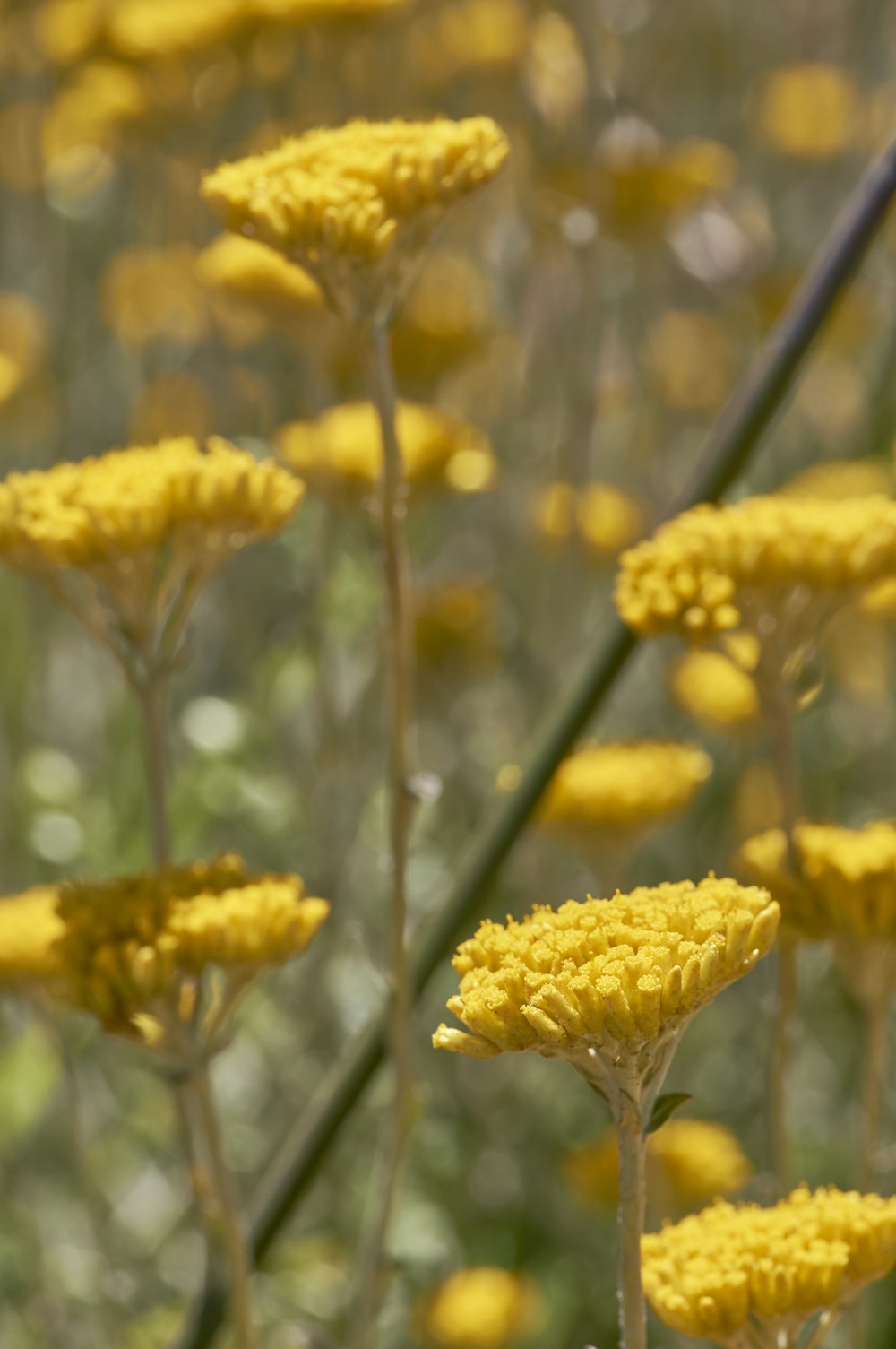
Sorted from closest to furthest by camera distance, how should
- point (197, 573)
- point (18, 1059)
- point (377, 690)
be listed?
1. point (197, 573)
2. point (18, 1059)
3. point (377, 690)

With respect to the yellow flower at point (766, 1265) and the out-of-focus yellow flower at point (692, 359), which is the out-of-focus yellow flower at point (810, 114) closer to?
the out-of-focus yellow flower at point (692, 359)

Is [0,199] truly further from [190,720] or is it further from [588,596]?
[190,720]

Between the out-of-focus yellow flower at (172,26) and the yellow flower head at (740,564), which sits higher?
the out-of-focus yellow flower at (172,26)

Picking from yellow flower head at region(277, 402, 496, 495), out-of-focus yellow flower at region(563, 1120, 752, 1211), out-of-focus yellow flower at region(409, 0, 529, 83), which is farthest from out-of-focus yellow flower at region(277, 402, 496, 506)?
out-of-focus yellow flower at region(409, 0, 529, 83)

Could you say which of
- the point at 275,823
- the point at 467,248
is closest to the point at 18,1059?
the point at 275,823

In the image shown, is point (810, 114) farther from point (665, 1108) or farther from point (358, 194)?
point (665, 1108)

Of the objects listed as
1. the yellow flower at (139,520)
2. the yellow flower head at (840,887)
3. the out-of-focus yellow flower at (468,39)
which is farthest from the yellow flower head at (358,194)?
the out-of-focus yellow flower at (468,39)

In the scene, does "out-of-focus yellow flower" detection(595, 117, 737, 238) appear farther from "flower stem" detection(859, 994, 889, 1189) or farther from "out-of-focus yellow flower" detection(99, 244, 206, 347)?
"flower stem" detection(859, 994, 889, 1189)
